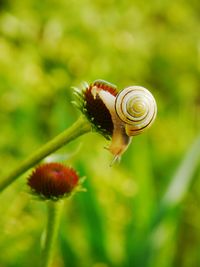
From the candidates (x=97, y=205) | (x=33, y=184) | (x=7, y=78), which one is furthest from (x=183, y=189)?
(x=33, y=184)

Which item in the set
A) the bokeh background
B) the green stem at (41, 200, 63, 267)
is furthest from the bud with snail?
the bokeh background

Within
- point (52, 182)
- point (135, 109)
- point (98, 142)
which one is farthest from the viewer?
point (98, 142)

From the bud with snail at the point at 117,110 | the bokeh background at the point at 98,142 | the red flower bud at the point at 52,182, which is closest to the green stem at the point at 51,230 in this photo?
the red flower bud at the point at 52,182

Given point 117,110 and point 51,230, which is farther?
point 51,230

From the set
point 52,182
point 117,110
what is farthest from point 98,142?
point 117,110

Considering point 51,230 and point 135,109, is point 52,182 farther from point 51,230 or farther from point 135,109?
point 135,109

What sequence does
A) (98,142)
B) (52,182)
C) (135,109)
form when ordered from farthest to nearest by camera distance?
(98,142)
(52,182)
(135,109)

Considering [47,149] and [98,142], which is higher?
[98,142]

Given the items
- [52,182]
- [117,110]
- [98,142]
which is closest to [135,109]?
[117,110]
